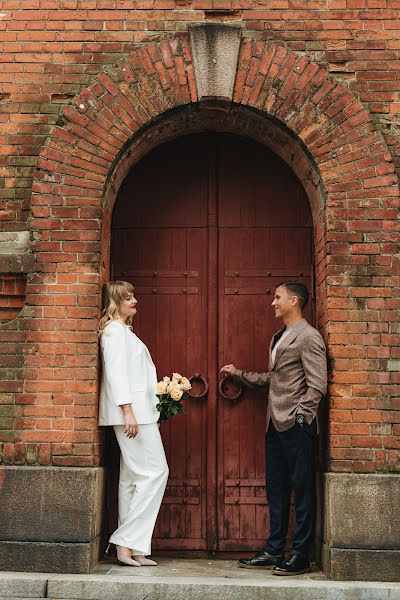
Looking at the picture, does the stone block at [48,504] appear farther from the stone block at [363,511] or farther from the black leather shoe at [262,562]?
the stone block at [363,511]

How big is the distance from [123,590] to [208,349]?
2011 millimetres

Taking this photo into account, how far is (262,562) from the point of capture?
5.33 m

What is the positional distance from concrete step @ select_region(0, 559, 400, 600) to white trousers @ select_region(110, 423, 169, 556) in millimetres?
335

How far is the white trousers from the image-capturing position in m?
5.22

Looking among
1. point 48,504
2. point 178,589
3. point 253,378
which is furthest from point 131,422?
point 178,589

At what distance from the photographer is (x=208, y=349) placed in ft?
19.6

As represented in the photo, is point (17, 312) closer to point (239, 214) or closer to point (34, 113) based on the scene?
point (34, 113)

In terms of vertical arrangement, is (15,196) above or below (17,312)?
above

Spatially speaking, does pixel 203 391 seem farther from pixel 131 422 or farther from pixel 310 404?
pixel 310 404

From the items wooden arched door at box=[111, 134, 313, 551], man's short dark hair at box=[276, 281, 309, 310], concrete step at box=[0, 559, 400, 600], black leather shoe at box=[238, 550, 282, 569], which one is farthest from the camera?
wooden arched door at box=[111, 134, 313, 551]

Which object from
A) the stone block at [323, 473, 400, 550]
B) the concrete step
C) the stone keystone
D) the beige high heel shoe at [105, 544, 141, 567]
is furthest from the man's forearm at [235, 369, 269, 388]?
the stone keystone

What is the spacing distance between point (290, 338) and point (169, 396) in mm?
992

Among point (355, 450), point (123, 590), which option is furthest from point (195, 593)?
point (355, 450)

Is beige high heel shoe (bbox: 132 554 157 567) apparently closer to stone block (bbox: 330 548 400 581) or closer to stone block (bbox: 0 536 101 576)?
stone block (bbox: 0 536 101 576)
